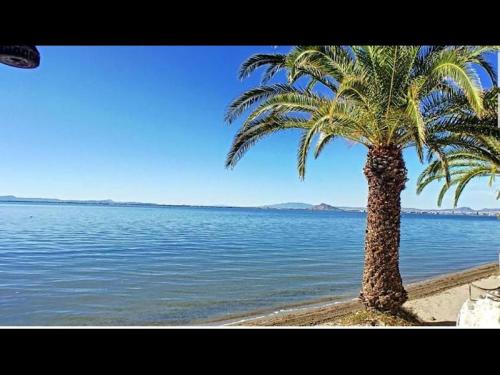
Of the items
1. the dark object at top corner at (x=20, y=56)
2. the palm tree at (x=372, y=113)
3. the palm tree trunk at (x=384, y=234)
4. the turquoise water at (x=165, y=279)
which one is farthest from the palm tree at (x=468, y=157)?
the dark object at top corner at (x=20, y=56)

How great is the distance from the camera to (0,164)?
164ft

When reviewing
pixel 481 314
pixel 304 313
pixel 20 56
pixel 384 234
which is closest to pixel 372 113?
pixel 384 234

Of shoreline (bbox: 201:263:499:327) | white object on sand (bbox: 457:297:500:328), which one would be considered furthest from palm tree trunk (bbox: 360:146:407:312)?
shoreline (bbox: 201:263:499:327)

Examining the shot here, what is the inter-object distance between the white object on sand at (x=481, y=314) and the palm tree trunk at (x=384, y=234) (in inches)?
48.8

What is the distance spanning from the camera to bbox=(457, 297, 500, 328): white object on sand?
408 centimetres

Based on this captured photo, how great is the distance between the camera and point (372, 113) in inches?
217

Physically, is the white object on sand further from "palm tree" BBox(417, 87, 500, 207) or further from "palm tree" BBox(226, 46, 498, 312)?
"palm tree" BBox(417, 87, 500, 207)

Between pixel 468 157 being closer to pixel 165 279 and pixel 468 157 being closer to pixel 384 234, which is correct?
pixel 384 234

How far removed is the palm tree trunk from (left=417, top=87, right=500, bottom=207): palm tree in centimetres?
79

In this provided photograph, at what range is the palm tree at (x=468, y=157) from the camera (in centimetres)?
566

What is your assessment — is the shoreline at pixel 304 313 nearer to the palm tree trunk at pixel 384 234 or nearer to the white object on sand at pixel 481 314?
the palm tree trunk at pixel 384 234

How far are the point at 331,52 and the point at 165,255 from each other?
50.3 feet

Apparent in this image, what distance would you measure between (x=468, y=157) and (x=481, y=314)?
18.1 feet
